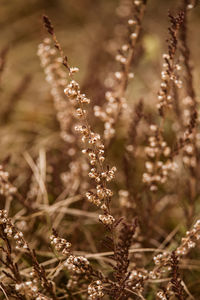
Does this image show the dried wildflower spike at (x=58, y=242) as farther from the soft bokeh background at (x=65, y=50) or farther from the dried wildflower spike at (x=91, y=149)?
the soft bokeh background at (x=65, y=50)

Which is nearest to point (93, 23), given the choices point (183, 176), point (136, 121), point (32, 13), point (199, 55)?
point (32, 13)

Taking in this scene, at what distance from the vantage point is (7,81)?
115 inches

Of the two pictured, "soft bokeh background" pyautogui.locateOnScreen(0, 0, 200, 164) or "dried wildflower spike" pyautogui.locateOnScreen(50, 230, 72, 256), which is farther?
"soft bokeh background" pyautogui.locateOnScreen(0, 0, 200, 164)

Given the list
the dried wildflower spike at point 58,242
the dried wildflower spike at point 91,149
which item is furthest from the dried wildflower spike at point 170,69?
the dried wildflower spike at point 58,242

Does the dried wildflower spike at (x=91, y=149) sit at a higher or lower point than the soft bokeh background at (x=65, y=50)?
lower

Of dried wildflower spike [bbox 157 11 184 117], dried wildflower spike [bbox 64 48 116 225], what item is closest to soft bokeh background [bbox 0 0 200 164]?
dried wildflower spike [bbox 157 11 184 117]

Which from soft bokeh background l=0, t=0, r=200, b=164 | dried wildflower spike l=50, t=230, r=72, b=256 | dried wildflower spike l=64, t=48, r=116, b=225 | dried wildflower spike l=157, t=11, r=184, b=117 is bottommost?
dried wildflower spike l=50, t=230, r=72, b=256

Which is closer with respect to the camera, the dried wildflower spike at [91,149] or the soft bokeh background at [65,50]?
the dried wildflower spike at [91,149]

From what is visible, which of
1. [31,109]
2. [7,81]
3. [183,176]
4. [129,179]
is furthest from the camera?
[7,81]

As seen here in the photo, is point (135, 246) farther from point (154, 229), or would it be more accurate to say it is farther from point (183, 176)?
point (183, 176)

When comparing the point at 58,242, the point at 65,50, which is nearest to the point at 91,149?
the point at 58,242

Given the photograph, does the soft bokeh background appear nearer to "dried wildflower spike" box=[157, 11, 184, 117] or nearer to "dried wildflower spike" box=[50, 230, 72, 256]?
"dried wildflower spike" box=[157, 11, 184, 117]

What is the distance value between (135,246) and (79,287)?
0.31 m

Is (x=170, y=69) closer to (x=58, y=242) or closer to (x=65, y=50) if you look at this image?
(x=58, y=242)
